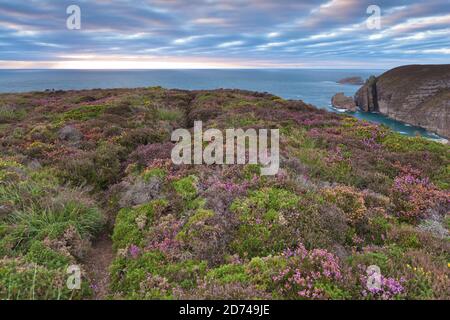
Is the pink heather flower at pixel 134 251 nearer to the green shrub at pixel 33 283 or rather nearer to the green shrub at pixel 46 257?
the green shrub at pixel 33 283

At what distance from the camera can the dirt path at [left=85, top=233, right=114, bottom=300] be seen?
22.0 ft

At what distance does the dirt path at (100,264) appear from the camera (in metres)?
6.72

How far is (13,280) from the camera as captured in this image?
19.9ft

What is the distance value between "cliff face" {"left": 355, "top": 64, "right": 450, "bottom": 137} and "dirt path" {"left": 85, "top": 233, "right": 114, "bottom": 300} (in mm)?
111712

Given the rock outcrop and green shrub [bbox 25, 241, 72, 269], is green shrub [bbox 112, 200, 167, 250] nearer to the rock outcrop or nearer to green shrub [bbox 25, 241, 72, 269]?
green shrub [bbox 25, 241, 72, 269]

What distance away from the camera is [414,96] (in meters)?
125

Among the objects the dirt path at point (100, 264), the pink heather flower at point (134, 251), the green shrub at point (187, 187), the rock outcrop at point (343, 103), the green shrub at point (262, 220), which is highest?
the rock outcrop at point (343, 103)

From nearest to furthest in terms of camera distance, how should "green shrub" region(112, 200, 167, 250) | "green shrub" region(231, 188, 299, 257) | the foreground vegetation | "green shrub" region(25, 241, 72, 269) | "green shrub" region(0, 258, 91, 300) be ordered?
"green shrub" region(0, 258, 91, 300)
the foreground vegetation
"green shrub" region(25, 241, 72, 269)
"green shrub" region(231, 188, 299, 257)
"green shrub" region(112, 200, 167, 250)

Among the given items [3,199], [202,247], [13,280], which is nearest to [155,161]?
[3,199]

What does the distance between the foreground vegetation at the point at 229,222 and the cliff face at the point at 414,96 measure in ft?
340

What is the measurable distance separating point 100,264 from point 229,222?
11.9 feet

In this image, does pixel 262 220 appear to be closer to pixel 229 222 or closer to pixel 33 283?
pixel 229 222

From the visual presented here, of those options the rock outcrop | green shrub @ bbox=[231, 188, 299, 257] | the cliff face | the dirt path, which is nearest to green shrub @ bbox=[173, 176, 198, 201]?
green shrub @ bbox=[231, 188, 299, 257]

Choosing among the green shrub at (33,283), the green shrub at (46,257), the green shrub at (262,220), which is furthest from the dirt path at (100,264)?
the green shrub at (262,220)
